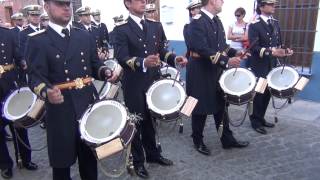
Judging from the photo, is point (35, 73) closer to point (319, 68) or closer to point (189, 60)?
point (189, 60)

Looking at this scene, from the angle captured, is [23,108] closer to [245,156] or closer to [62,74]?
[62,74]

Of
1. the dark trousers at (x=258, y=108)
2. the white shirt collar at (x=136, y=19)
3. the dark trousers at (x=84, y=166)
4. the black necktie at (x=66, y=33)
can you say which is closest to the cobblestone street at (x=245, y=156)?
the dark trousers at (x=258, y=108)

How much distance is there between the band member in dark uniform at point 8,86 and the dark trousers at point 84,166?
134cm

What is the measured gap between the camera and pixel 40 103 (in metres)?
3.64

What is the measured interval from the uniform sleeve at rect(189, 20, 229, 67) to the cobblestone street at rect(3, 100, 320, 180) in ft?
3.91

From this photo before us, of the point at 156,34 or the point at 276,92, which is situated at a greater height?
the point at 156,34

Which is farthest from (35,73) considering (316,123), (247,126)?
(316,123)

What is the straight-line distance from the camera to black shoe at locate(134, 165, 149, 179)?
3937 millimetres

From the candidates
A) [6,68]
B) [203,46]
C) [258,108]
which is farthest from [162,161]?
[6,68]

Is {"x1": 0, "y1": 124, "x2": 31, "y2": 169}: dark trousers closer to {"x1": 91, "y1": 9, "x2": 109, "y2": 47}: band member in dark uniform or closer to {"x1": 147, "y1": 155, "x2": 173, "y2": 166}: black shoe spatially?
{"x1": 147, "y1": 155, "x2": 173, "y2": 166}: black shoe

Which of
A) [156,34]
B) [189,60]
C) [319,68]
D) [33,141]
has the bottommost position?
[33,141]

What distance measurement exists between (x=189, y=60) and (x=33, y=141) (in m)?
2.75

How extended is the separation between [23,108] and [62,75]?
1.33m

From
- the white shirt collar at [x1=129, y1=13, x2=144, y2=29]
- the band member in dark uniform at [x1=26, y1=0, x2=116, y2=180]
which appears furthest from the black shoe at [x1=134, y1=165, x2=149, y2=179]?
the white shirt collar at [x1=129, y1=13, x2=144, y2=29]
